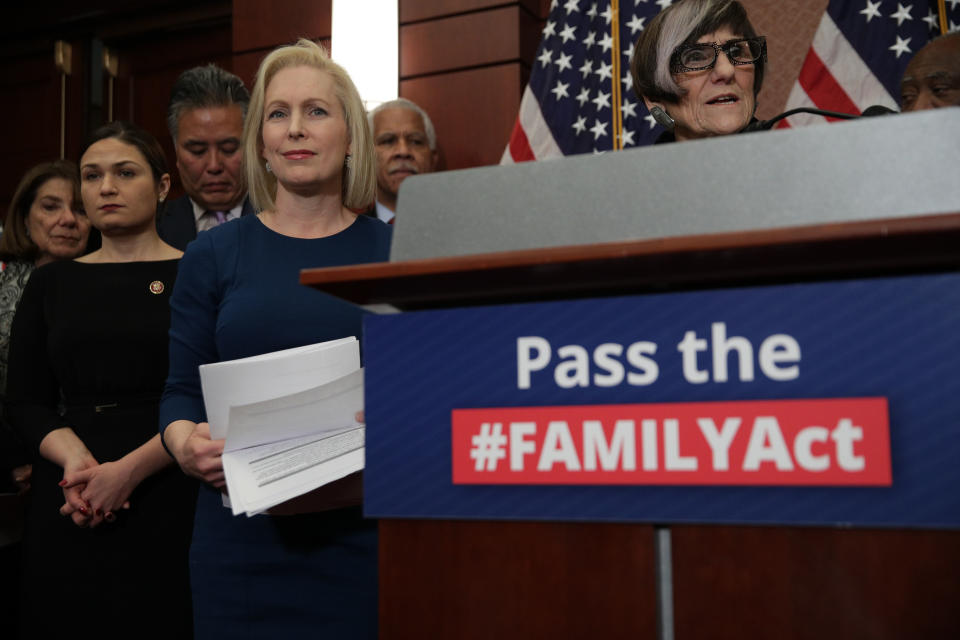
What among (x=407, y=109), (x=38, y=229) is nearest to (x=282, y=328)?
(x=38, y=229)

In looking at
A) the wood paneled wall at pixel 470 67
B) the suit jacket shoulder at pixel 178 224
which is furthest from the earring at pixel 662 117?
the wood paneled wall at pixel 470 67

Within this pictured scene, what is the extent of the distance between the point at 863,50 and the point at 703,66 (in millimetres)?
2076

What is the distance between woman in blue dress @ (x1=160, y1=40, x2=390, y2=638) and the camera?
1.37m

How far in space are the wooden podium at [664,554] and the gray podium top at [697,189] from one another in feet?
0.14

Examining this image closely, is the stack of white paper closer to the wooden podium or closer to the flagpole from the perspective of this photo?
the wooden podium

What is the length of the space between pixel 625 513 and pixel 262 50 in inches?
170

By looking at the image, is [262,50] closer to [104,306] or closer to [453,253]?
[104,306]

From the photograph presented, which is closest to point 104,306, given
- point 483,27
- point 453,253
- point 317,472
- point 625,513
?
point 317,472

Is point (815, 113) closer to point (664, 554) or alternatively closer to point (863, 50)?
point (664, 554)

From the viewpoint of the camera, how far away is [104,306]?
200cm

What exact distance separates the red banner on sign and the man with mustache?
2711 mm

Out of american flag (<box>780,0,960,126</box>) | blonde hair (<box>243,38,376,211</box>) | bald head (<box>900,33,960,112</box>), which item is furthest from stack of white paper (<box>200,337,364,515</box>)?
american flag (<box>780,0,960,126</box>)

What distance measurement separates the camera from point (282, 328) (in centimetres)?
141

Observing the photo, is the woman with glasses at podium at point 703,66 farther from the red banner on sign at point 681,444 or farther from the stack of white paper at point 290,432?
the red banner on sign at point 681,444
